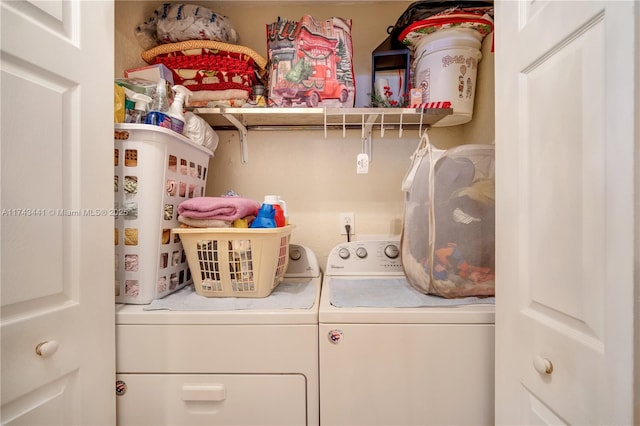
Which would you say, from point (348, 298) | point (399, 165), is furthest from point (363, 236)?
point (348, 298)

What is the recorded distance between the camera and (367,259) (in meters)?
1.34

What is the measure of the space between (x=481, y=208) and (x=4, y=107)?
3.97 ft

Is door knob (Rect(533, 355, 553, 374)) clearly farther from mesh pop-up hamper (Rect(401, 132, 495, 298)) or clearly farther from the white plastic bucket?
the white plastic bucket

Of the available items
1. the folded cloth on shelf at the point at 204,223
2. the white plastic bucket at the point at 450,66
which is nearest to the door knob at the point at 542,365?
the folded cloth on shelf at the point at 204,223

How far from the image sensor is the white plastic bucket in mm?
1258

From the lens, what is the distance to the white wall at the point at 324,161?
5.01 ft

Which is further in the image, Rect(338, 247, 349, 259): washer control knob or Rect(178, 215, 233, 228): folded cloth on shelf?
Rect(338, 247, 349, 259): washer control knob

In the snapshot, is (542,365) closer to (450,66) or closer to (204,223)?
(204,223)

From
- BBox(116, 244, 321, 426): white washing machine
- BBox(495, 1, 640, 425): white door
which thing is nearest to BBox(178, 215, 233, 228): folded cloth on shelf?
BBox(116, 244, 321, 426): white washing machine

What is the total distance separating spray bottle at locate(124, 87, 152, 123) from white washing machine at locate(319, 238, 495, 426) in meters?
0.85

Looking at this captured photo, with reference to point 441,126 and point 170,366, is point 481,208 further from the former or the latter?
point 170,366

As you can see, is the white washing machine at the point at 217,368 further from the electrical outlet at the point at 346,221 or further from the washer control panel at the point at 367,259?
the electrical outlet at the point at 346,221

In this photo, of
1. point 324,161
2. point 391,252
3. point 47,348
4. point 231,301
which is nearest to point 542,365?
point 391,252

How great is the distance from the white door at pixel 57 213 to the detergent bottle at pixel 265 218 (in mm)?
408
